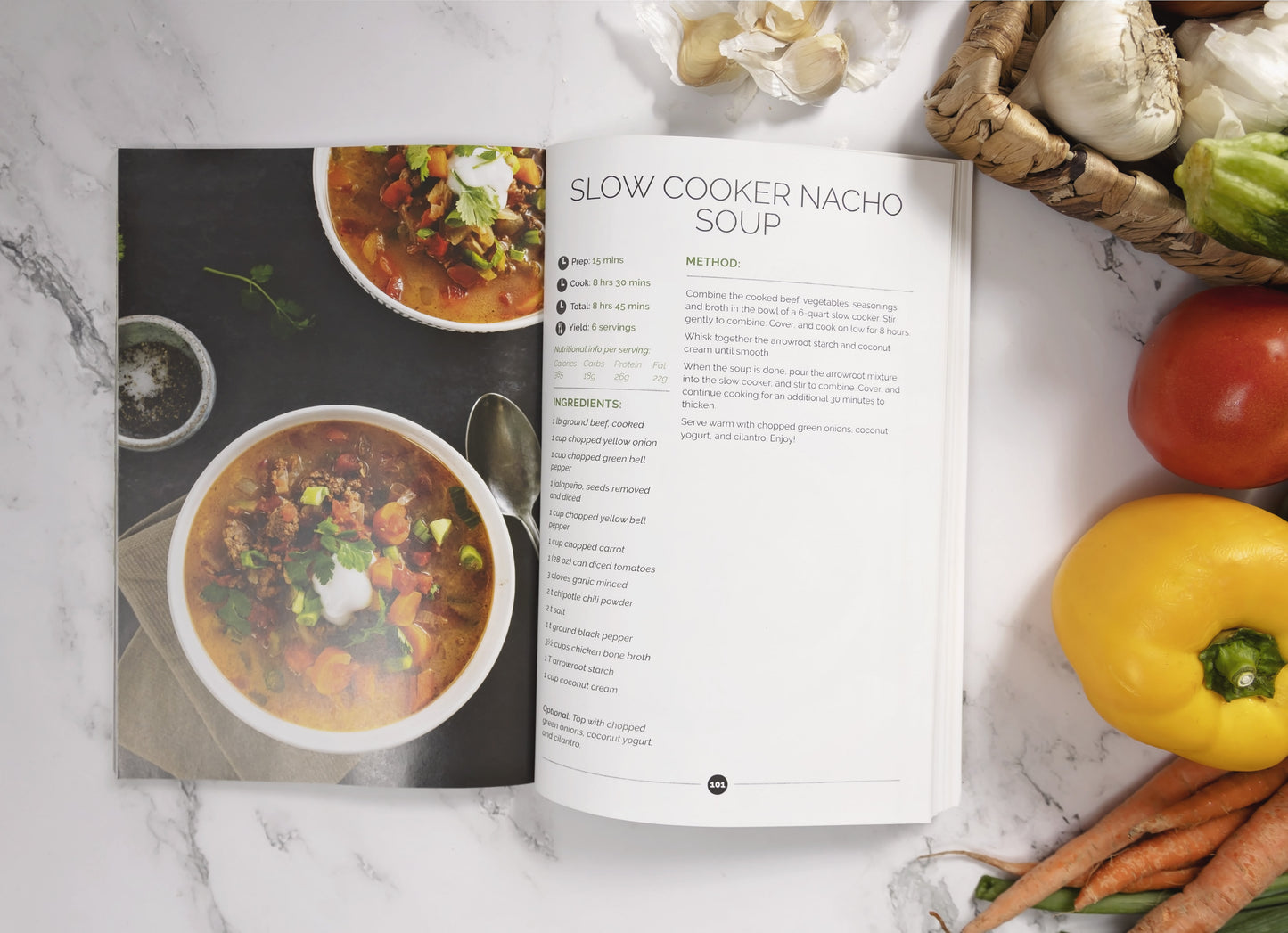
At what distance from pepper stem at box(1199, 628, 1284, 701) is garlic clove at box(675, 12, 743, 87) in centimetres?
60

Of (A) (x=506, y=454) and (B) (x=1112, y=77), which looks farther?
(A) (x=506, y=454)

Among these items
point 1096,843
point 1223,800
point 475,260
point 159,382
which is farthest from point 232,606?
point 1223,800

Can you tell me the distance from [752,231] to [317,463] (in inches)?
A: 16.4

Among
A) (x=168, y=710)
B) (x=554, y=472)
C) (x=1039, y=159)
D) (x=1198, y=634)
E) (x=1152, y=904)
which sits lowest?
(x=1152, y=904)

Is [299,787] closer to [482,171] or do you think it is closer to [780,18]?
[482,171]

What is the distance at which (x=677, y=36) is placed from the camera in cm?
63

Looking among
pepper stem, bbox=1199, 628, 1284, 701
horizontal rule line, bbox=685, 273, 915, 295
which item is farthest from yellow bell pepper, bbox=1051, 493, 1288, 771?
horizontal rule line, bbox=685, 273, 915, 295

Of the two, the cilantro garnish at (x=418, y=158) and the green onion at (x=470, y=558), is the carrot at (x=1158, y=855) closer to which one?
the green onion at (x=470, y=558)

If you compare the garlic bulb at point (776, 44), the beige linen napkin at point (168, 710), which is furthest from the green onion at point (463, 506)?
Result: the garlic bulb at point (776, 44)

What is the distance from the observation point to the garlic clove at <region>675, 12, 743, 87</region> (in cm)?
62

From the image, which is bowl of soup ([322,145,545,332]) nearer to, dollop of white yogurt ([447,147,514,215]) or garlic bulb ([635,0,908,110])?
dollop of white yogurt ([447,147,514,215])

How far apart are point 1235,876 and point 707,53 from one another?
2.69 ft

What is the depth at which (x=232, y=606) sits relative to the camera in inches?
25.9

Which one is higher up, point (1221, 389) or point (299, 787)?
point (1221, 389)
